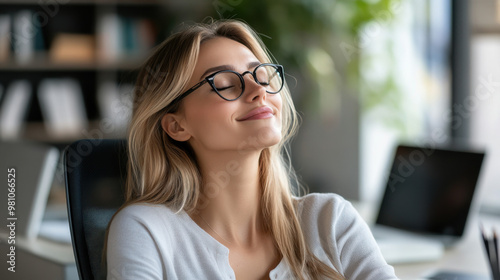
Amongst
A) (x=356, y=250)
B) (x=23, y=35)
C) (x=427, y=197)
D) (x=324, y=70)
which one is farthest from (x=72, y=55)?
(x=356, y=250)

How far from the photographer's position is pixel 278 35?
3760mm

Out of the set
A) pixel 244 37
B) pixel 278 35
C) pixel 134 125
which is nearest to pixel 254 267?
pixel 134 125

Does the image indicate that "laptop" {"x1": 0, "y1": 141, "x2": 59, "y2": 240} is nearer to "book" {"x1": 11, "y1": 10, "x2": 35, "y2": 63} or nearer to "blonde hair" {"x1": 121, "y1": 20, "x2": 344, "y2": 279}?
"blonde hair" {"x1": 121, "y1": 20, "x2": 344, "y2": 279}

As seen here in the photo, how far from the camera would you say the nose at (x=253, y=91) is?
144 cm

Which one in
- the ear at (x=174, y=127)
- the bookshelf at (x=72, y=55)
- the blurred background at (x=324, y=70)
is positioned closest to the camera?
the ear at (x=174, y=127)

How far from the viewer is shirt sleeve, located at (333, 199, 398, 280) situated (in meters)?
1.41

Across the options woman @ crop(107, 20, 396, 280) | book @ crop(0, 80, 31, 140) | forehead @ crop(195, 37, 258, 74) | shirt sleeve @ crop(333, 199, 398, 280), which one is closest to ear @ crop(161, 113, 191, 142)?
woman @ crop(107, 20, 396, 280)

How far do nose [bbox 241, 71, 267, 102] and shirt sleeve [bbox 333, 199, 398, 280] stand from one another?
332 mm

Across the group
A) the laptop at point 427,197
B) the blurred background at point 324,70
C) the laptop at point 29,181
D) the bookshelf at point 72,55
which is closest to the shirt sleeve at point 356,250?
the laptop at point 427,197

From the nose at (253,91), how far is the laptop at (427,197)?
79cm

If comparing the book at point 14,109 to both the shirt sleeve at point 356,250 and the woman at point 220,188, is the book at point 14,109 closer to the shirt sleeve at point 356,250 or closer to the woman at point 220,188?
the woman at point 220,188

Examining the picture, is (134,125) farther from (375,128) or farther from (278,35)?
(375,128)

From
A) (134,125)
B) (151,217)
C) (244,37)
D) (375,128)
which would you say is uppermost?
(244,37)

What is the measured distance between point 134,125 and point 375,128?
10.3 feet
